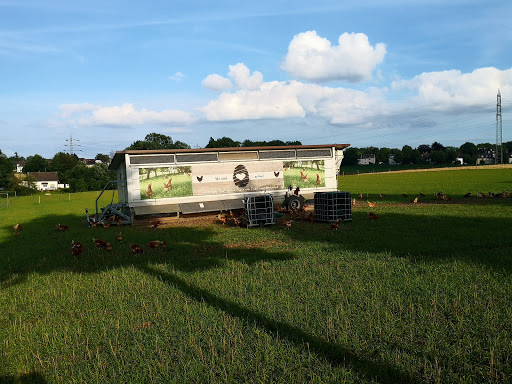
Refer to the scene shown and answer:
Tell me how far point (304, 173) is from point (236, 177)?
4599mm

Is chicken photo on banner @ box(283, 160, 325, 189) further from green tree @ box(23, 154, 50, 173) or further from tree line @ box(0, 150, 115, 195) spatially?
green tree @ box(23, 154, 50, 173)

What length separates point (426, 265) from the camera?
9156 mm

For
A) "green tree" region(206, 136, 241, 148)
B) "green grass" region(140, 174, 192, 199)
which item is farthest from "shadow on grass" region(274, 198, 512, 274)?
"green tree" region(206, 136, 241, 148)

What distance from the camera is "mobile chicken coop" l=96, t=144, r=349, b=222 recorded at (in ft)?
73.5

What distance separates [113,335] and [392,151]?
18853 cm

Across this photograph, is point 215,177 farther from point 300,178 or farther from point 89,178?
point 89,178

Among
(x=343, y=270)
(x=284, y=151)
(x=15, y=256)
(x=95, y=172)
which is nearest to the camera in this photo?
(x=343, y=270)

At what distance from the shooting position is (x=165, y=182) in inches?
899

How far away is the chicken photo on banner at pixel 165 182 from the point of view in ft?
73.6

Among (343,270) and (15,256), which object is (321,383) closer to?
(343,270)

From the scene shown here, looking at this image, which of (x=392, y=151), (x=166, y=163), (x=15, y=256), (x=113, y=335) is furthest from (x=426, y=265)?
(x=392, y=151)

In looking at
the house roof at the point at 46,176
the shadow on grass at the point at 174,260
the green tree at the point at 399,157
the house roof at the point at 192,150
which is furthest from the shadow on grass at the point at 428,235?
the green tree at the point at 399,157

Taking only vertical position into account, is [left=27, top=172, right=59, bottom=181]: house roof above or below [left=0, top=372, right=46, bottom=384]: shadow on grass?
above

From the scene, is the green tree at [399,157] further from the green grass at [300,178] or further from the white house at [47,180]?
the green grass at [300,178]
